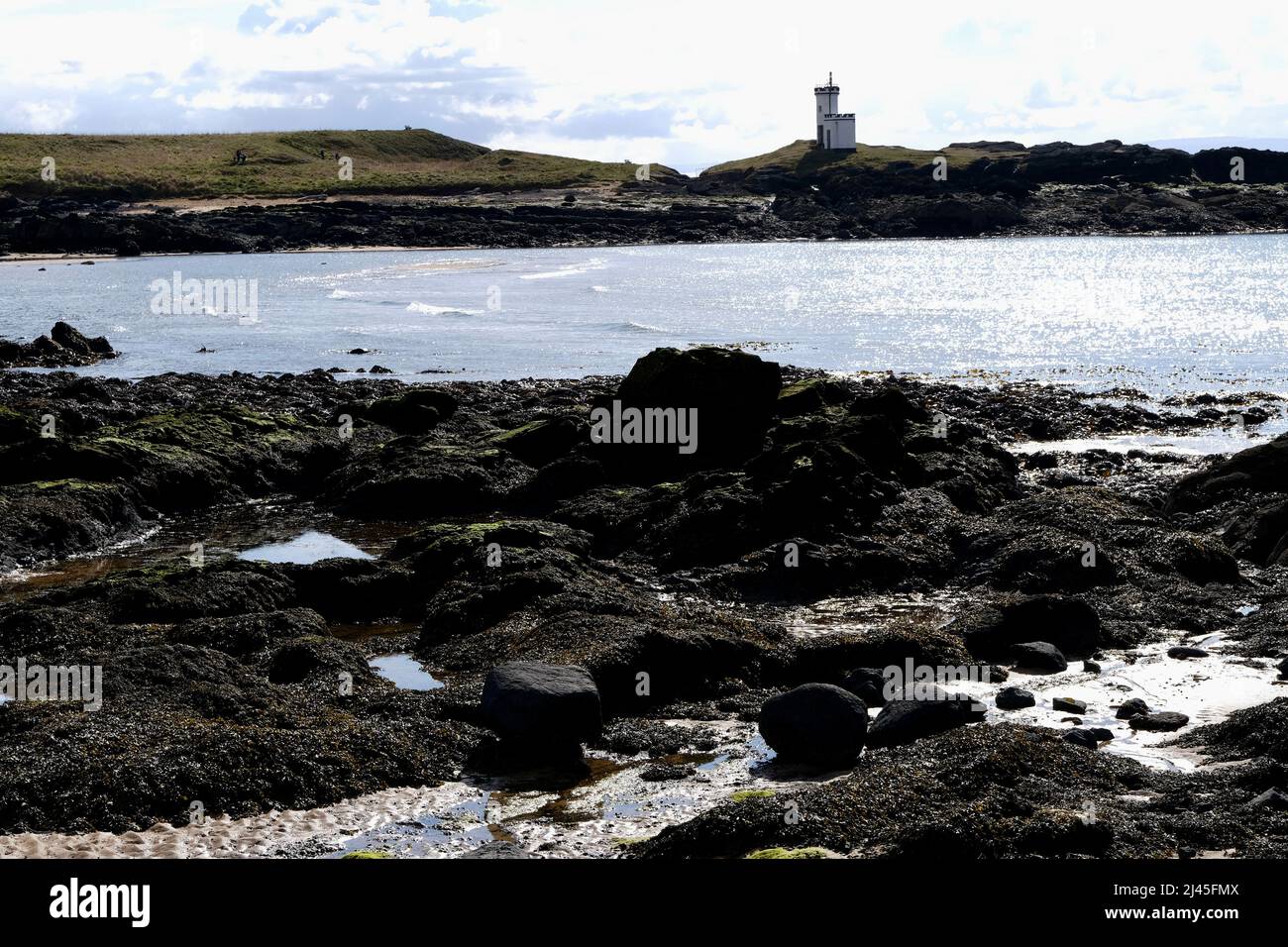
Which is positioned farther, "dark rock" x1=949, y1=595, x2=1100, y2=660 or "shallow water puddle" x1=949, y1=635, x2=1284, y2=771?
"dark rock" x1=949, y1=595, x2=1100, y2=660

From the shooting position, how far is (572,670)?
49.8 feet

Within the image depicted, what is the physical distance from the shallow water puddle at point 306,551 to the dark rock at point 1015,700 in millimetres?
12591

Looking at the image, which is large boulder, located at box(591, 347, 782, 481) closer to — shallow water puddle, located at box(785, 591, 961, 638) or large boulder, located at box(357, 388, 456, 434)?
large boulder, located at box(357, 388, 456, 434)

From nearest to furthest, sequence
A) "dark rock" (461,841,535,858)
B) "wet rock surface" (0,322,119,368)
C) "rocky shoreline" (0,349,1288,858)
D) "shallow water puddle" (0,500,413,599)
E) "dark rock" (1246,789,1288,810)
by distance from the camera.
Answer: "dark rock" (461,841,535,858), "dark rock" (1246,789,1288,810), "rocky shoreline" (0,349,1288,858), "shallow water puddle" (0,500,413,599), "wet rock surface" (0,322,119,368)

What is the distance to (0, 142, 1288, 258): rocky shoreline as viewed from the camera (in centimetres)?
14625

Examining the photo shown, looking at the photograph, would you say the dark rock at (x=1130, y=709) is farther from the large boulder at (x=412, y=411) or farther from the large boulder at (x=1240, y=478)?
the large boulder at (x=412, y=411)

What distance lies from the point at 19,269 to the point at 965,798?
12645cm

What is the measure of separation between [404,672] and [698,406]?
1277 centimetres

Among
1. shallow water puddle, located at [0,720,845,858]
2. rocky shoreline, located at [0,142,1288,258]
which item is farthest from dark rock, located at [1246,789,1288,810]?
rocky shoreline, located at [0,142,1288,258]

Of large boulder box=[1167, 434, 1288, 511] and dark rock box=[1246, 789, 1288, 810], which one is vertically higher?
large boulder box=[1167, 434, 1288, 511]

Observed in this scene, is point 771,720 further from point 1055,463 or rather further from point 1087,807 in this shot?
point 1055,463

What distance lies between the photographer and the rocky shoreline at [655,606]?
483 inches

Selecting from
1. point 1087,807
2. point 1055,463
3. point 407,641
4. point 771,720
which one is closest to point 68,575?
point 407,641

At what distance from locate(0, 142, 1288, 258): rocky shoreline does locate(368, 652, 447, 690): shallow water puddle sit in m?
130
